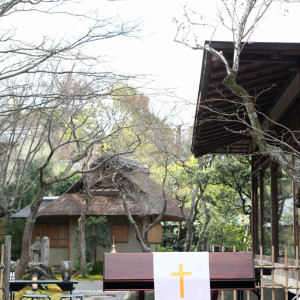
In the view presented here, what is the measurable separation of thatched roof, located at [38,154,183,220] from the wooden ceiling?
11219mm

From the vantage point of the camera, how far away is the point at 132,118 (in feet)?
67.4

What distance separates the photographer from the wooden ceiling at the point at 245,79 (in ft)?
25.3

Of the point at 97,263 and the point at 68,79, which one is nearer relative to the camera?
the point at 68,79

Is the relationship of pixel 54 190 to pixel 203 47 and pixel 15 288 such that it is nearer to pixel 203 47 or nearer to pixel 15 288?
pixel 15 288

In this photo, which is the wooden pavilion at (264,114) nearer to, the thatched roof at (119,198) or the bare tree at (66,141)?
the bare tree at (66,141)

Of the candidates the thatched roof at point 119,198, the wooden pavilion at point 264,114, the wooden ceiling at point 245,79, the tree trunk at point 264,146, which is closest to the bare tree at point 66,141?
the thatched roof at point 119,198

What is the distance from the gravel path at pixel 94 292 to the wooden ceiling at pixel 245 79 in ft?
19.5

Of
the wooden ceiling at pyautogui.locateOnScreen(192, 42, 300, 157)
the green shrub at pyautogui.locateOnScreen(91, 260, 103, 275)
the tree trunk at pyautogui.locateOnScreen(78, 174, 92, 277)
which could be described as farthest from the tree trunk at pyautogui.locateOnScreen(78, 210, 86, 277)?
the wooden ceiling at pyautogui.locateOnScreen(192, 42, 300, 157)

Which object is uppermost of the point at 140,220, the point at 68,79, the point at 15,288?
the point at 68,79

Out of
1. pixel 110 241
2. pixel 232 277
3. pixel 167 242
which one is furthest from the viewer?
pixel 167 242

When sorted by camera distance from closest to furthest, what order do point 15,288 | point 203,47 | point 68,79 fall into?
point 203,47
point 15,288
point 68,79

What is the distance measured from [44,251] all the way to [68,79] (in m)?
7.93

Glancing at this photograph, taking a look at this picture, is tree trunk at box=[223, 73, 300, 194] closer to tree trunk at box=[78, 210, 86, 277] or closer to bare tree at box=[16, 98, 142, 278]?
bare tree at box=[16, 98, 142, 278]

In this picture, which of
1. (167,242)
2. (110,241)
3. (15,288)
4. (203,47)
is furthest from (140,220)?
(203,47)
